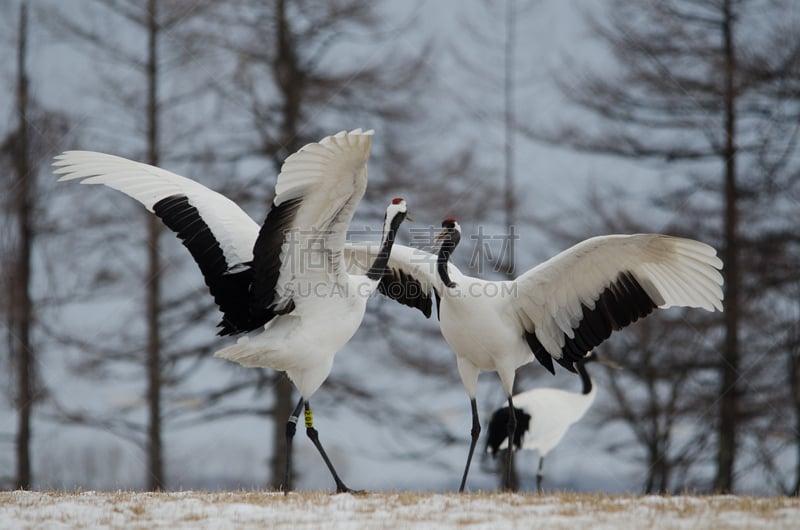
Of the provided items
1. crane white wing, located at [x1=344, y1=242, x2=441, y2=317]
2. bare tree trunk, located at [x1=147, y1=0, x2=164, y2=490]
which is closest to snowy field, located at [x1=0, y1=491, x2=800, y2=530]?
crane white wing, located at [x1=344, y1=242, x2=441, y2=317]

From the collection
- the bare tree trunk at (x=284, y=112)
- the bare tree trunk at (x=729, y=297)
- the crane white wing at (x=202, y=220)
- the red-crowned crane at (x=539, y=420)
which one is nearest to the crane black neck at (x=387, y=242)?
the crane white wing at (x=202, y=220)

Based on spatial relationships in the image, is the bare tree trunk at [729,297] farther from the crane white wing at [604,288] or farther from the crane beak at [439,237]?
the crane beak at [439,237]

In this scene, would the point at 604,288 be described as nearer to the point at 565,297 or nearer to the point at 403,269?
the point at 565,297

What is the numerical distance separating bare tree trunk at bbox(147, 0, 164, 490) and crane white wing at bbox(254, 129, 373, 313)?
7.89m

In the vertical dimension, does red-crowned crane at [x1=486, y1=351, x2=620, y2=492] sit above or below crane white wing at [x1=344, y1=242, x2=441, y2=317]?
below

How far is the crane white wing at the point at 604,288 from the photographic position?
777 cm

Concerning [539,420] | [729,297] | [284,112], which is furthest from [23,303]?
[729,297]

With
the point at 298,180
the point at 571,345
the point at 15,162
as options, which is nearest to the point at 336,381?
the point at 15,162

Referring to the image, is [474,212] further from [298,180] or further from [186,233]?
[298,180]

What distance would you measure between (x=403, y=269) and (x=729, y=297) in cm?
674

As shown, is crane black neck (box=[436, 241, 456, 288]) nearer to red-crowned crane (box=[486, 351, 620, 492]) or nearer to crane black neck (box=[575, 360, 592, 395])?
red-crowned crane (box=[486, 351, 620, 492])

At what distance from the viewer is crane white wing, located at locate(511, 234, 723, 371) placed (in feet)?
25.5

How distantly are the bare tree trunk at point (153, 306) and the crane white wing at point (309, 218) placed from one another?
7.89 metres

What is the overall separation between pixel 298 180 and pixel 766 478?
10.3m
